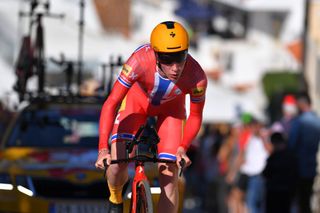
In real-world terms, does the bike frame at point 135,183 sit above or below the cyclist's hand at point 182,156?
below

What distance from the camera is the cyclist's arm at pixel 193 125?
928 centimetres

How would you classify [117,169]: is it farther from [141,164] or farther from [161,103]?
[161,103]

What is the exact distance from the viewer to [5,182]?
10.8 metres

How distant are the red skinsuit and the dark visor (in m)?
0.29

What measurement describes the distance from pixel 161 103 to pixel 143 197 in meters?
0.95

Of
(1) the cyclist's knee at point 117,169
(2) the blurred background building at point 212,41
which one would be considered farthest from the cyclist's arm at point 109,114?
(2) the blurred background building at point 212,41

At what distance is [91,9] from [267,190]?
26.1 m

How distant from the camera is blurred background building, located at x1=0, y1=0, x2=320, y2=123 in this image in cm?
2397

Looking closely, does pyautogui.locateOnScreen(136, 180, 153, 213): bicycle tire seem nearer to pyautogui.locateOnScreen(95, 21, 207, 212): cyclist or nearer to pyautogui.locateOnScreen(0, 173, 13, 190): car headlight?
pyautogui.locateOnScreen(95, 21, 207, 212): cyclist

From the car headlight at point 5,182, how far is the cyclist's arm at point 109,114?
221 centimetres

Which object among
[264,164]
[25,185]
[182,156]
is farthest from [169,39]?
[264,164]

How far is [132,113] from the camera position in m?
9.54

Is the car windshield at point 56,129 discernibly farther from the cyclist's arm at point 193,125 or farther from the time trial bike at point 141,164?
the time trial bike at point 141,164

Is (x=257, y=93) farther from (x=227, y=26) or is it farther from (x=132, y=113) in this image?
(x=132, y=113)
